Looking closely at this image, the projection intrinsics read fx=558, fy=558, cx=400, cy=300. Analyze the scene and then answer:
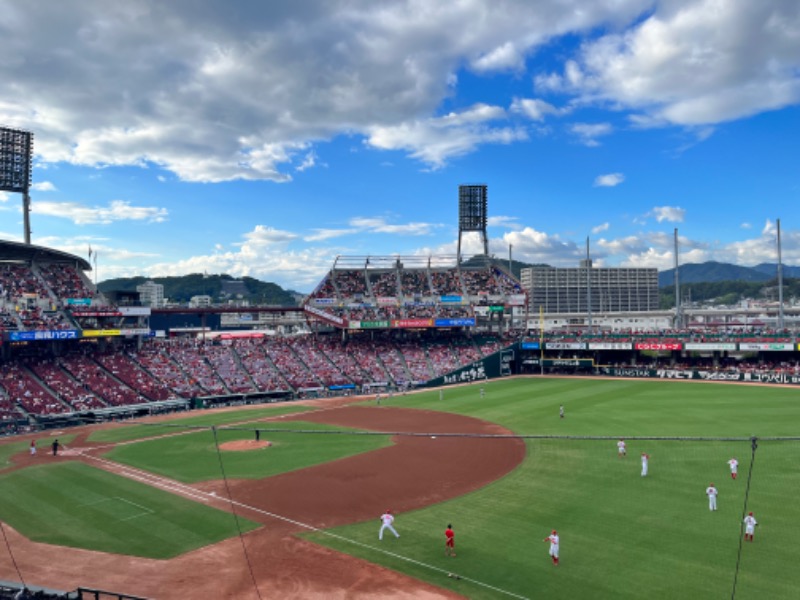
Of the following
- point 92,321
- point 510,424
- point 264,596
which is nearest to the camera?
point 264,596

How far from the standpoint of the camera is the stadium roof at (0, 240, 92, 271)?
158ft

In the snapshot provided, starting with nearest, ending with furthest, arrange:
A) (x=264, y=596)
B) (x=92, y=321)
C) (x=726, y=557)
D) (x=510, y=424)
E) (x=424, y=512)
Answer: (x=264, y=596) < (x=726, y=557) < (x=424, y=512) < (x=510, y=424) < (x=92, y=321)

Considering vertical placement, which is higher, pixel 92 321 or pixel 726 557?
pixel 92 321

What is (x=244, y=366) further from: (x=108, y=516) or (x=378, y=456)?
(x=108, y=516)

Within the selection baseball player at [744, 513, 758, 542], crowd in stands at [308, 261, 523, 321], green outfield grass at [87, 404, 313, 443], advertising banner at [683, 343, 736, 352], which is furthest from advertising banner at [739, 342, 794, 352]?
baseball player at [744, 513, 758, 542]

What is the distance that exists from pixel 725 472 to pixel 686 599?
12149 mm

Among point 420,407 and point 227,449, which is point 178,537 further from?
point 420,407

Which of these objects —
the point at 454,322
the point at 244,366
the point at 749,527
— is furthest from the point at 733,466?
the point at 244,366

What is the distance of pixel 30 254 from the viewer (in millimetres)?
50844

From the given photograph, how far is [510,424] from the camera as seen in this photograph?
35938 millimetres

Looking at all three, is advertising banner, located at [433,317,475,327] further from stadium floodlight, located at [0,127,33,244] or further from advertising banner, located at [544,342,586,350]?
stadium floodlight, located at [0,127,33,244]

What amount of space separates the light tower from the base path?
1899 inches

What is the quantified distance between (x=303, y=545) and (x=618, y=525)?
32.7ft

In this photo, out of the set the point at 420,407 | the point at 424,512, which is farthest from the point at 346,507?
the point at 420,407
